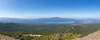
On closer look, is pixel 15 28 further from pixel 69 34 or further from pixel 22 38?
pixel 69 34

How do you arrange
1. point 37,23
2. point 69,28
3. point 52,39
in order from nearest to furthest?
1. point 52,39
2. point 37,23
3. point 69,28

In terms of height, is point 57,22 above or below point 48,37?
above

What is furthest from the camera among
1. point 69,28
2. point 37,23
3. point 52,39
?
point 69,28

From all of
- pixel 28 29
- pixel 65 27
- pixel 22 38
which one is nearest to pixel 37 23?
pixel 28 29

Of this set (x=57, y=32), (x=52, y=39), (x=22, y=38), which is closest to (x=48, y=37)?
(x=52, y=39)

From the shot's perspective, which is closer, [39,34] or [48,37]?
[48,37]

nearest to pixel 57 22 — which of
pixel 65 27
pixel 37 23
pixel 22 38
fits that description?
pixel 65 27

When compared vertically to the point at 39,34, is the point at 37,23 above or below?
above

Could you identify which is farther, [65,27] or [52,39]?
[65,27]

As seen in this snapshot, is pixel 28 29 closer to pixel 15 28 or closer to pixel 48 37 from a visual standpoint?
pixel 15 28
